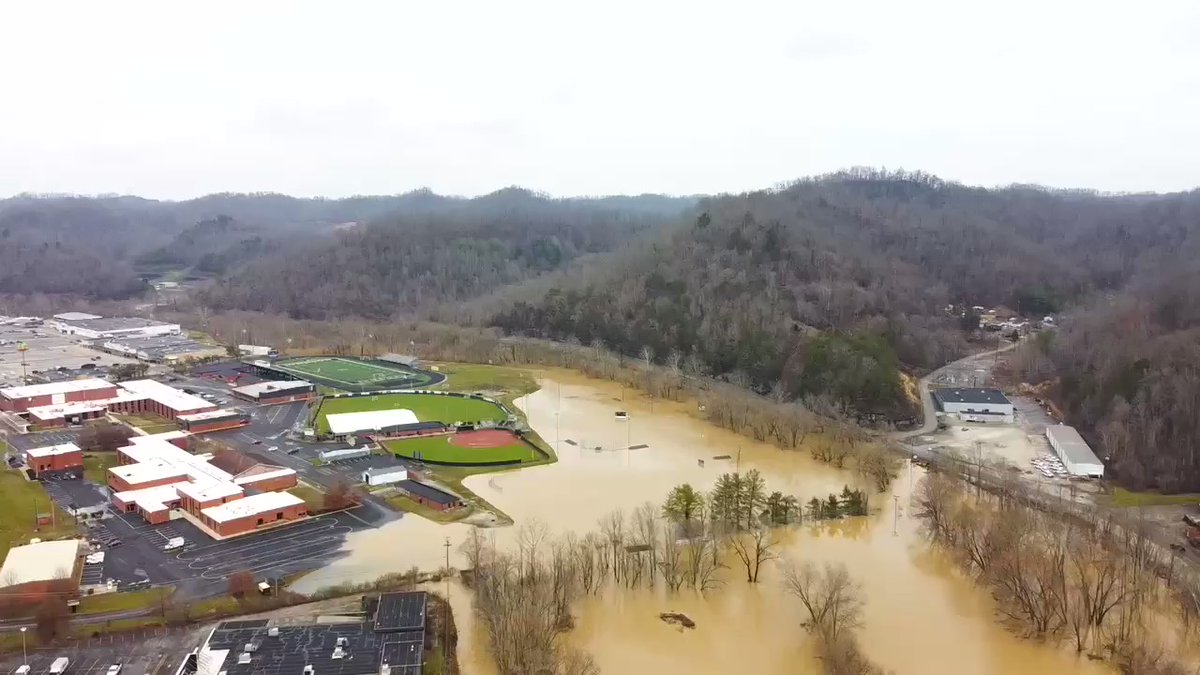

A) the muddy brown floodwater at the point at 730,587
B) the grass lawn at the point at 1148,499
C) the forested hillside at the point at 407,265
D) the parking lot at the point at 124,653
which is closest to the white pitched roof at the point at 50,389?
the muddy brown floodwater at the point at 730,587

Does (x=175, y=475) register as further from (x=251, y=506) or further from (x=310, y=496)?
(x=310, y=496)

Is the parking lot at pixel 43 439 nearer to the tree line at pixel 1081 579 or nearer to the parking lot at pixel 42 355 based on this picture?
the parking lot at pixel 42 355

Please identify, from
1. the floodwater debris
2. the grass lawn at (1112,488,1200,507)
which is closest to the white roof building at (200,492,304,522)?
the floodwater debris

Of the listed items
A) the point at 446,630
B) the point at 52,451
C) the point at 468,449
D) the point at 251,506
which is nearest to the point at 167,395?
the point at 52,451

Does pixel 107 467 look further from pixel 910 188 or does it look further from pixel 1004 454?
pixel 910 188

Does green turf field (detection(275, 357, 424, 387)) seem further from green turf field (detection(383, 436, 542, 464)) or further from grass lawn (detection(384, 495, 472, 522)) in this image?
grass lawn (detection(384, 495, 472, 522))

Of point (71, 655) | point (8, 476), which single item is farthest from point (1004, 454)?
point (8, 476)
